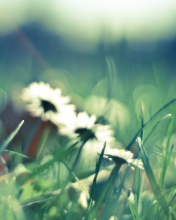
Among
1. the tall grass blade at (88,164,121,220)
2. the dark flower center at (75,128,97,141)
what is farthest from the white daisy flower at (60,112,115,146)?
the tall grass blade at (88,164,121,220)

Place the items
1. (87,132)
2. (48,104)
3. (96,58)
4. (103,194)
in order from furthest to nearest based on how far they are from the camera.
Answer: (96,58)
(48,104)
(87,132)
(103,194)

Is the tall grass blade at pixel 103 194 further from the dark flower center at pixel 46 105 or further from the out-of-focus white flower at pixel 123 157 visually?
the dark flower center at pixel 46 105

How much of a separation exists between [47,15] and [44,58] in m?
0.79

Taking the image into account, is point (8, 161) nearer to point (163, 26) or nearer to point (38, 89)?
point (38, 89)

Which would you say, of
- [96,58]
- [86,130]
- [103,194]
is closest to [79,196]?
[103,194]

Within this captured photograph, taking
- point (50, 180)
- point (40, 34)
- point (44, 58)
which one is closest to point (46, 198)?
point (50, 180)

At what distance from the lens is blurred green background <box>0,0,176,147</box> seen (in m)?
1.23

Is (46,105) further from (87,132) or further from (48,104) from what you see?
(87,132)

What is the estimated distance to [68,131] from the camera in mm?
788

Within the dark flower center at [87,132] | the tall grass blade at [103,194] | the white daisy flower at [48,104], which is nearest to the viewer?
the tall grass blade at [103,194]

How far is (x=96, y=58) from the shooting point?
1.82 m

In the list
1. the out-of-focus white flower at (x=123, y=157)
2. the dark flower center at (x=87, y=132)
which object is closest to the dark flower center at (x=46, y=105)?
the dark flower center at (x=87, y=132)

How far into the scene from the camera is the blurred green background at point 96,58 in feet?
4.04

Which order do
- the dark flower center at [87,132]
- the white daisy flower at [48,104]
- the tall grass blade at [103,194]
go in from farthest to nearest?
the white daisy flower at [48,104], the dark flower center at [87,132], the tall grass blade at [103,194]
